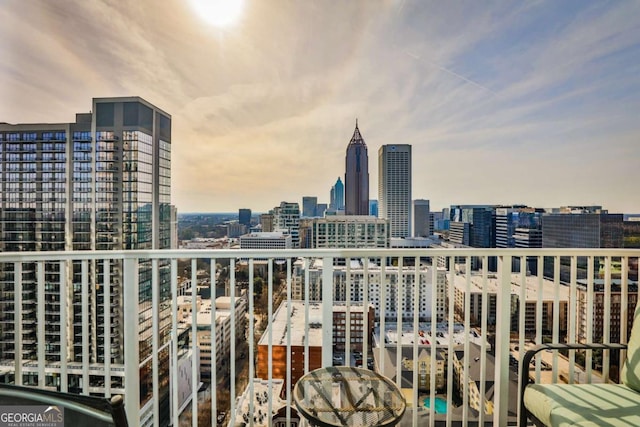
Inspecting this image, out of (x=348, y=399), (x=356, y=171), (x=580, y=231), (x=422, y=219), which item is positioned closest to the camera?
(x=348, y=399)

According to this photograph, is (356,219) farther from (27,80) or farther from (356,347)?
(27,80)

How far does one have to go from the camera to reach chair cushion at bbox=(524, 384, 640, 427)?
1289 millimetres

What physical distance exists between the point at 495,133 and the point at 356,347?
2.39 meters

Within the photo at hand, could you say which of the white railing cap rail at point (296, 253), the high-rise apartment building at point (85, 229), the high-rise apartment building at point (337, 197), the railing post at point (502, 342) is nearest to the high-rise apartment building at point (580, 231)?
the white railing cap rail at point (296, 253)

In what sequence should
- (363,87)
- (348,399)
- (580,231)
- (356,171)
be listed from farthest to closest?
(356,171) → (363,87) → (580,231) → (348,399)

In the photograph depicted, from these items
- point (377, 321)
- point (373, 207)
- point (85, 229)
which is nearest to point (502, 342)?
point (377, 321)

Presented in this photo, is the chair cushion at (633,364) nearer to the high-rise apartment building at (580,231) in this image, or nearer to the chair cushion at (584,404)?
the chair cushion at (584,404)

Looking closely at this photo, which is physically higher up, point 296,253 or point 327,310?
point 296,253

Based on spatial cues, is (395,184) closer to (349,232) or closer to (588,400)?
(349,232)

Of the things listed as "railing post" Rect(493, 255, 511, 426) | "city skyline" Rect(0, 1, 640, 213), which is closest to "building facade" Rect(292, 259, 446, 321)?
"railing post" Rect(493, 255, 511, 426)

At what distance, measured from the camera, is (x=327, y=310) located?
1.83 metres

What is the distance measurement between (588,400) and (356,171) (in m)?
2.29

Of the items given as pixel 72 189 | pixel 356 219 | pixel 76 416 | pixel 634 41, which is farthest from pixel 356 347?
pixel 634 41

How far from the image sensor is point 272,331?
1.93 m
